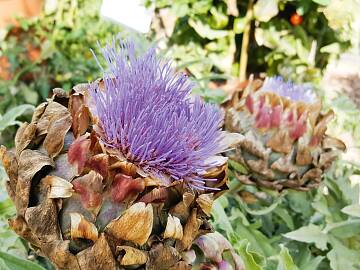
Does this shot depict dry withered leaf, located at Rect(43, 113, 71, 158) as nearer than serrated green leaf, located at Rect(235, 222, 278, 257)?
Yes

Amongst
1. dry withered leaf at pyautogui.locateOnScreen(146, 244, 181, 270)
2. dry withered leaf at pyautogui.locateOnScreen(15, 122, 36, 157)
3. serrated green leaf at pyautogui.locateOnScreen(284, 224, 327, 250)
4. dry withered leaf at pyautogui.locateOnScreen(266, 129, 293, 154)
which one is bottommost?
serrated green leaf at pyautogui.locateOnScreen(284, 224, 327, 250)

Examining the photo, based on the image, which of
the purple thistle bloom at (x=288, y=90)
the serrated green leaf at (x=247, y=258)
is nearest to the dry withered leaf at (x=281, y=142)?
the purple thistle bloom at (x=288, y=90)

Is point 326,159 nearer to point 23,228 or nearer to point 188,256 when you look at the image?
point 188,256

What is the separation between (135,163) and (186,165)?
0.05 meters

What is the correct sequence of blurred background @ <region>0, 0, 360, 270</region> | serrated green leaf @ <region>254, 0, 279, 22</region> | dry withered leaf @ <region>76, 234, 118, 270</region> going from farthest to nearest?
1. serrated green leaf @ <region>254, 0, 279, 22</region>
2. blurred background @ <region>0, 0, 360, 270</region>
3. dry withered leaf @ <region>76, 234, 118, 270</region>

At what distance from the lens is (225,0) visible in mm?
2006

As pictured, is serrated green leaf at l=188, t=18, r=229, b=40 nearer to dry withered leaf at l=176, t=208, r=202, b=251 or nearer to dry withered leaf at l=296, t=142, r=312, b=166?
dry withered leaf at l=296, t=142, r=312, b=166

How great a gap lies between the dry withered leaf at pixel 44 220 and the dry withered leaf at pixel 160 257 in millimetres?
90

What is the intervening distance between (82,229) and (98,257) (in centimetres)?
3

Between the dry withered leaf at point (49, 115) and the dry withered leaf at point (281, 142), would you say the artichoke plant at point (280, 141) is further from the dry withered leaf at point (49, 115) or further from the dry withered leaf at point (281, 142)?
the dry withered leaf at point (49, 115)

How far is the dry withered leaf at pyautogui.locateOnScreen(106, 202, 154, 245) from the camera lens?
1.82 ft


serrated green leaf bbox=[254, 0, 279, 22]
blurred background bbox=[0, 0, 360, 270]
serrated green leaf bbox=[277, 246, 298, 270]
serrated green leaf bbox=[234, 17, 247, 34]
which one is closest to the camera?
serrated green leaf bbox=[277, 246, 298, 270]

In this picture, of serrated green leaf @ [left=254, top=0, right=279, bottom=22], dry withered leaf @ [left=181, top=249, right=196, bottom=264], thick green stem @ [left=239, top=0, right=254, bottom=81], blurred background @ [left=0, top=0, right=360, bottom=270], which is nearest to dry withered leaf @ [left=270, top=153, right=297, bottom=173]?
blurred background @ [left=0, top=0, right=360, bottom=270]

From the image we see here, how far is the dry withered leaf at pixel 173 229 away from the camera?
0.57 metres
